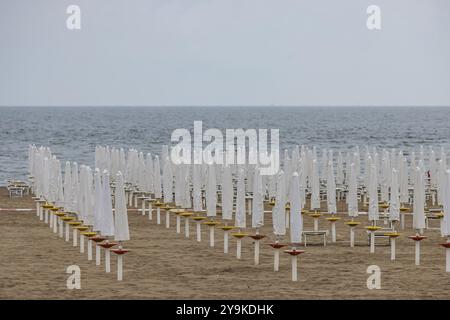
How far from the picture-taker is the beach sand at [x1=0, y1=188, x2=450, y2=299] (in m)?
22.3

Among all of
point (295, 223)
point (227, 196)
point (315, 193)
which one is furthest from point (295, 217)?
point (315, 193)

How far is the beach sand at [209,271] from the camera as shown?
877 inches

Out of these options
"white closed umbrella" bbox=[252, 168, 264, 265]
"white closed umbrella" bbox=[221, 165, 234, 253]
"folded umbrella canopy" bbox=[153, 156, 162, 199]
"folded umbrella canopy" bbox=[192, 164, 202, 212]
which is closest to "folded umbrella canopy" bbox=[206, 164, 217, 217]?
"white closed umbrella" bbox=[221, 165, 234, 253]

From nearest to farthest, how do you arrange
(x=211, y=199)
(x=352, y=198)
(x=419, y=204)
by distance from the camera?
(x=419, y=204) → (x=352, y=198) → (x=211, y=199)

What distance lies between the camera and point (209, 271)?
25.0 m

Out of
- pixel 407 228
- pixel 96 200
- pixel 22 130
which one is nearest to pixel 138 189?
pixel 407 228

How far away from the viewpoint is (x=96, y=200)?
2502 cm

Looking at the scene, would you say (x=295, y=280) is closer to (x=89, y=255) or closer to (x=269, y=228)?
(x=89, y=255)

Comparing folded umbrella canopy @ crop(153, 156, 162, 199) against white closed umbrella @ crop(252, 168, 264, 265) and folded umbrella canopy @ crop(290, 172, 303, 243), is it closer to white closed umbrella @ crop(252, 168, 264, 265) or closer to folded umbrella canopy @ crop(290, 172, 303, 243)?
white closed umbrella @ crop(252, 168, 264, 265)

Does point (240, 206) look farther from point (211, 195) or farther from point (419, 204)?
point (419, 204)

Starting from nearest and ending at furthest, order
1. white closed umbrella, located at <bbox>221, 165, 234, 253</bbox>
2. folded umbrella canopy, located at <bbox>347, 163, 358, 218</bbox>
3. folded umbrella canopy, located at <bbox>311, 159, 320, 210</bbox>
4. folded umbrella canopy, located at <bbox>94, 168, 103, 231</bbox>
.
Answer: folded umbrella canopy, located at <bbox>94, 168, 103, 231</bbox> → white closed umbrella, located at <bbox>221, 165, 234, 253</bbox> → folded umbrella canopy, located at <bbox>347, 163, 358, 218</bbox> → folded umbrella canopy, located at <bbox>311, 159, 320, 210</bbox>

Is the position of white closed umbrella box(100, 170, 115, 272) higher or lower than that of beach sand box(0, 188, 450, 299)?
higher

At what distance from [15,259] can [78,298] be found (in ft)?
18.2
